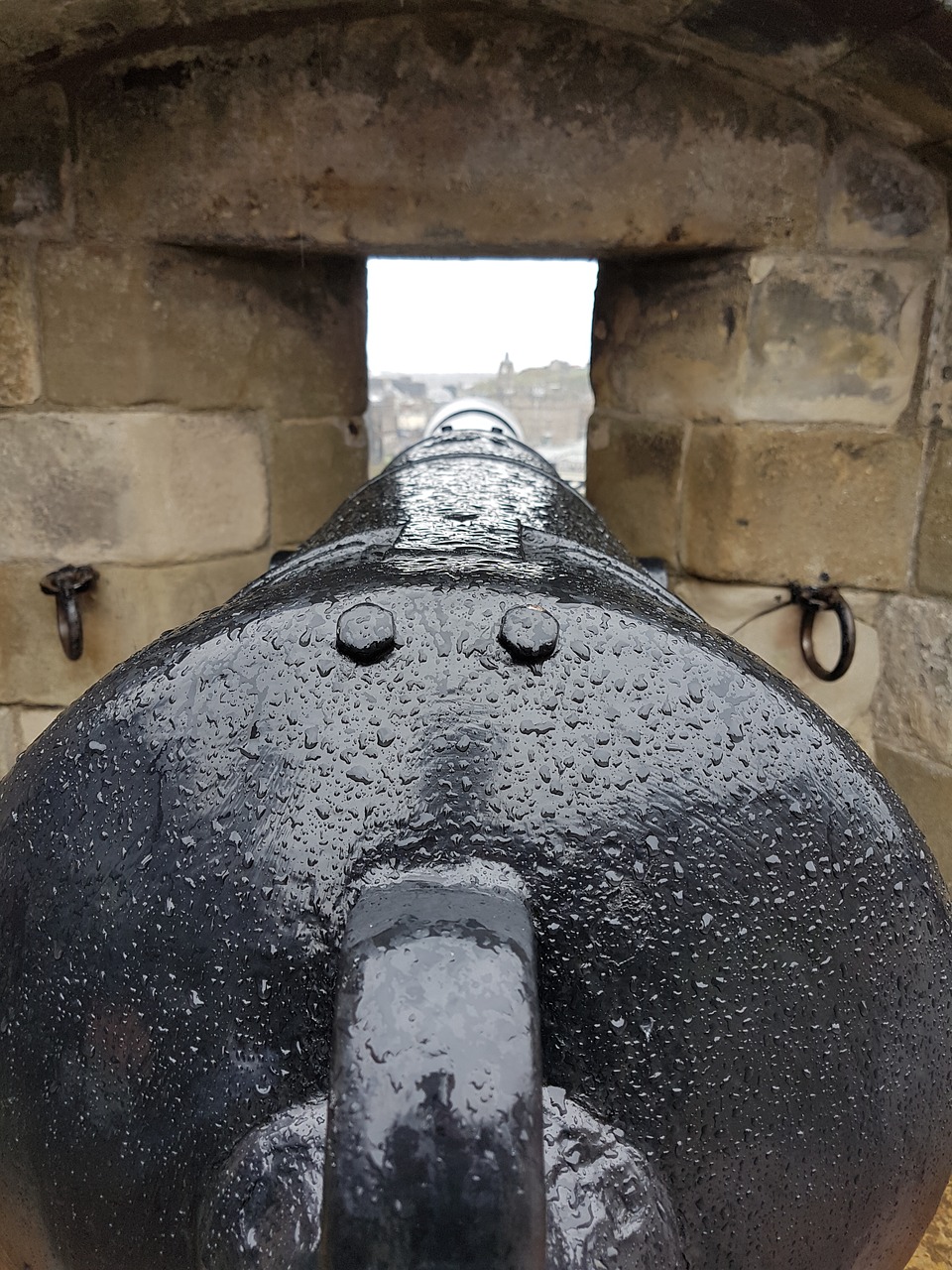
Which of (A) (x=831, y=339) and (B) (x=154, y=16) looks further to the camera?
(A) (x=831, y=339)

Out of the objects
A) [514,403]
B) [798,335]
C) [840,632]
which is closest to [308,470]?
[798,335]

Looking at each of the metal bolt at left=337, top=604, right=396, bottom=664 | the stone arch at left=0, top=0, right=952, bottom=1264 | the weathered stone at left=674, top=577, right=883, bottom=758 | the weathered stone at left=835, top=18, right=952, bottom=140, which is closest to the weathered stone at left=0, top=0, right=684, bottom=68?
the stone arch at left=0, top=0, right=952, bottom=1264

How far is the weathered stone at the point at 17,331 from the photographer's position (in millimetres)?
1478

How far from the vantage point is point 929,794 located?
1.61 m

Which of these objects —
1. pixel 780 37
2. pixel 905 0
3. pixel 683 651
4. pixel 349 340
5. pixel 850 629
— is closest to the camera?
pixel 683 651

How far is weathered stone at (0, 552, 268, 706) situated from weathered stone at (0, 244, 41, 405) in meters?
0.30

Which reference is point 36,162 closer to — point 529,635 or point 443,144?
point 443,144

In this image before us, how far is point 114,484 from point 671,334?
1005 mm

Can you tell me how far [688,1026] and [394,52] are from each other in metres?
1.47

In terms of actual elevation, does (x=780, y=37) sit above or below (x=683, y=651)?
above

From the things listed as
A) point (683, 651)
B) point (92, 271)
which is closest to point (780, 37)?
point (92, 271)

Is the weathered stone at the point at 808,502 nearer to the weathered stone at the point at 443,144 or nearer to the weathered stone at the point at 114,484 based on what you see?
the weathered stone at the point at 443,144

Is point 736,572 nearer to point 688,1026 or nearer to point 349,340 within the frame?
point 349,340

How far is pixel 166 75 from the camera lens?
142 centimetres
